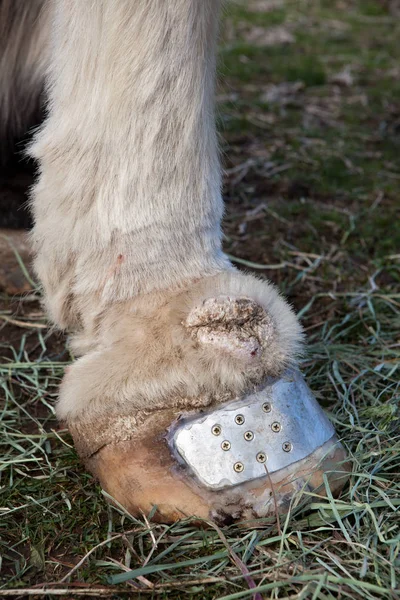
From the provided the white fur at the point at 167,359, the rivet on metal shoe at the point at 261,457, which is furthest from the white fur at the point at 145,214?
the rivet on metal shoe at the point at 261,457

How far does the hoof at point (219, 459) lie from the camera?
122 cm

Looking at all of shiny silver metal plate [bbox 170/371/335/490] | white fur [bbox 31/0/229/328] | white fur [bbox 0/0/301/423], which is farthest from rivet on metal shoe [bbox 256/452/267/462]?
white fur [bbox 31/0/229/328]

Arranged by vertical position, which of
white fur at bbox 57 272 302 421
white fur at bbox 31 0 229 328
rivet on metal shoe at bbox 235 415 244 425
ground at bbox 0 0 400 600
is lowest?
ground at bbox 0 0 400 600

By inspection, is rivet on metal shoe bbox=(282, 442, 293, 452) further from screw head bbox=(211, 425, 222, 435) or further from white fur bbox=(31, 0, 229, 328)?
white fur bbox=(31, 0, 229, 328)

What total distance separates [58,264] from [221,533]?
1.62ft

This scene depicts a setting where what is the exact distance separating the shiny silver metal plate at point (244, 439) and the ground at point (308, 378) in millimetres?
83

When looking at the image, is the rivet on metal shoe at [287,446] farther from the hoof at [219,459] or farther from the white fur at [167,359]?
the white fur at [167,359]

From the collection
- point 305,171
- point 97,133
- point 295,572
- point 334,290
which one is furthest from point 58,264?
point 305,171

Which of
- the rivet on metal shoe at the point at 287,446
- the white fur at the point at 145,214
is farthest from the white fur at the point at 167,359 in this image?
the rivet on metal shoe at the point at 287,446

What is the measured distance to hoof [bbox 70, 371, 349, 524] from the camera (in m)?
1.22

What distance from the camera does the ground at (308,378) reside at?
118 centimetres

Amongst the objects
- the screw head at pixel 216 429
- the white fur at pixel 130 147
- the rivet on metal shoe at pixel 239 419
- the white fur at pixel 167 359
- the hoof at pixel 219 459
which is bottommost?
the hoof at pixel 219 459

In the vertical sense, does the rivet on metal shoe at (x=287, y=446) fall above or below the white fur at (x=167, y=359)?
below

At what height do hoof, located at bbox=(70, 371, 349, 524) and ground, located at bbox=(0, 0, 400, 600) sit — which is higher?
hoof, located at bbox=(70, 371, 349, 524)
